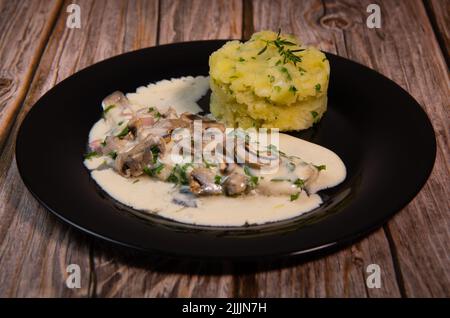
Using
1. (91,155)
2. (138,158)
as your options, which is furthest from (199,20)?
(138,158)

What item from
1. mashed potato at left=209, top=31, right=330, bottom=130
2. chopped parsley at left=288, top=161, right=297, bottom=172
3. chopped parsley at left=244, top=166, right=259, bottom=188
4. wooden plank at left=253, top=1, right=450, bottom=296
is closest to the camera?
wooden plank at left=253, top=1, right=450, bottom=296

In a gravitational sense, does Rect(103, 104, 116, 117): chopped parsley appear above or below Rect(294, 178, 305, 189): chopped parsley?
above

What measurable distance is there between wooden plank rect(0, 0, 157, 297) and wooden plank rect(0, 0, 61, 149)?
0.08 metres

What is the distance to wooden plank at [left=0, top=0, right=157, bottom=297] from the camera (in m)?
3.45

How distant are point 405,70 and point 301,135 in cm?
136

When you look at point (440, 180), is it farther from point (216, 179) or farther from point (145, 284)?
point (145, 284)

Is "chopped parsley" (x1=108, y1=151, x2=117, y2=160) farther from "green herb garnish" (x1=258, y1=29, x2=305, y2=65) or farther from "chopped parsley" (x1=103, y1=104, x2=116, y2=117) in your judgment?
"green herb garnish" (x1=258, y1=29, x2=305, y2=65)

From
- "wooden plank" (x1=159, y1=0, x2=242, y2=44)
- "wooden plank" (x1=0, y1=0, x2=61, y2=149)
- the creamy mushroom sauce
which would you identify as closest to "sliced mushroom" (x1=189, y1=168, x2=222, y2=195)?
the creamy mushroom sauce

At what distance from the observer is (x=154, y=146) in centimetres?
400

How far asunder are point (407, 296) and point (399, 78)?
2.41m

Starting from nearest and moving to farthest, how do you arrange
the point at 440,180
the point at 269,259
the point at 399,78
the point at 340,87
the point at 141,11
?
the point at 269,259 → the point at 440,180 → the point at 340,87 → the point at 399,78 → the point at 141,11

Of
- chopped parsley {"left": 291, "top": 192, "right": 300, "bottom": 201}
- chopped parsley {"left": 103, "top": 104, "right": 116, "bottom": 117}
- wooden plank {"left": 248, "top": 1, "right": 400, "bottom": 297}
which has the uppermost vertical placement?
chopped parsley {"left": 103, "top": 104, "right": 116, "bottom": 117}

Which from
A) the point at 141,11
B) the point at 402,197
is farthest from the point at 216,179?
the point at 141,11

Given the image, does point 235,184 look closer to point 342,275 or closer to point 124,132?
point 342,275
